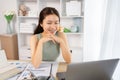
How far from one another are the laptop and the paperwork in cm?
44

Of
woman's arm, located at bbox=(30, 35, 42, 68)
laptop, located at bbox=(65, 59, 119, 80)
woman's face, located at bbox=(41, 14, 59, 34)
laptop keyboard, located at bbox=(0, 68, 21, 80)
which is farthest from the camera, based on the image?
woman's face, located at bbox=(41, 14, 59, 34)

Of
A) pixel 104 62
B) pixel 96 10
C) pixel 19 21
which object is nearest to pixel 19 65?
pixel 104 62

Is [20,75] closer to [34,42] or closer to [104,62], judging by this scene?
[34,42]

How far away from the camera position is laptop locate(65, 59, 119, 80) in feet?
2.88

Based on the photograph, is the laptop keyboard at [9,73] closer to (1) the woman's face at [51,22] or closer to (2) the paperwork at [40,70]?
(2) the paperwork at [40,70]

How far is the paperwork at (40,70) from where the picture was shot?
1.28m

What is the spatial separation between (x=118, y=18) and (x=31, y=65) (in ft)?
3.26

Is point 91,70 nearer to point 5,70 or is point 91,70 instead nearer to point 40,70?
point 40,70

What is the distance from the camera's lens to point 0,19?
11.5ft

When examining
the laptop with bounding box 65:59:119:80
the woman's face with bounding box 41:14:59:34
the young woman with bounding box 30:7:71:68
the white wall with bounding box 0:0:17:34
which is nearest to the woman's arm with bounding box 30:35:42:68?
the young woman with bounding box 30:7:71:68

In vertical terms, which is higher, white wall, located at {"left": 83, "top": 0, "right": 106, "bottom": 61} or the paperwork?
white wall, located at {"left": 83, "top": 0, "right": 106, "bottom": 61}

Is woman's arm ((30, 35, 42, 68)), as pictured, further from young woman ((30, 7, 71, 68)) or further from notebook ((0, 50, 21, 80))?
notebook ((0, 50, 21, 80))

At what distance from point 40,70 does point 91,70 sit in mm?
614

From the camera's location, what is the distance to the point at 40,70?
1.41 metres
